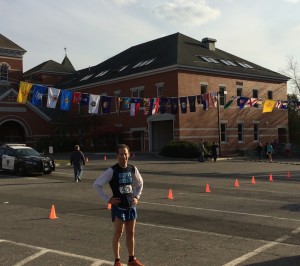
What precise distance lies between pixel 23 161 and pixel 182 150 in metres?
15.9

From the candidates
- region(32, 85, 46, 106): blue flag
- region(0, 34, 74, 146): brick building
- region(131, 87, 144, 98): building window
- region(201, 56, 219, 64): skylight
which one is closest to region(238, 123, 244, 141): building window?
region(201, 56, 219, 64): skylight

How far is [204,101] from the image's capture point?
35.2 meters

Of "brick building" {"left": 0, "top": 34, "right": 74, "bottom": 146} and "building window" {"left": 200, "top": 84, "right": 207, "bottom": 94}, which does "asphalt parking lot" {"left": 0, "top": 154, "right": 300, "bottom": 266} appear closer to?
"building window" {"left": 200, "top": 84, "right": 207, "bottom": 94}

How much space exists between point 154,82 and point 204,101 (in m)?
7.55

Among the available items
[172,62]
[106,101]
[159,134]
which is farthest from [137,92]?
[106,101]

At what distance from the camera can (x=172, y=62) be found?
39.2 meters

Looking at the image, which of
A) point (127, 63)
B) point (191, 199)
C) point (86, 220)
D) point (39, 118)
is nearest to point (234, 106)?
point (127, 63)

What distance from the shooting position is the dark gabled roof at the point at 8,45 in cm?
6071

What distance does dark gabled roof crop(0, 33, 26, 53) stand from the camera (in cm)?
6071

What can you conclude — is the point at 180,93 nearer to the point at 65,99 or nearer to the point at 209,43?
the point at 209,43

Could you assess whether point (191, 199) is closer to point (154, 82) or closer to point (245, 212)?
point (245, 212)

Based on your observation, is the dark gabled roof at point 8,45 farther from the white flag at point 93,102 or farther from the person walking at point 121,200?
the person walking at point 121,200

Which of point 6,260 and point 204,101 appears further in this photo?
point 204,101

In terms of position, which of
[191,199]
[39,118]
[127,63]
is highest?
[127,63]
